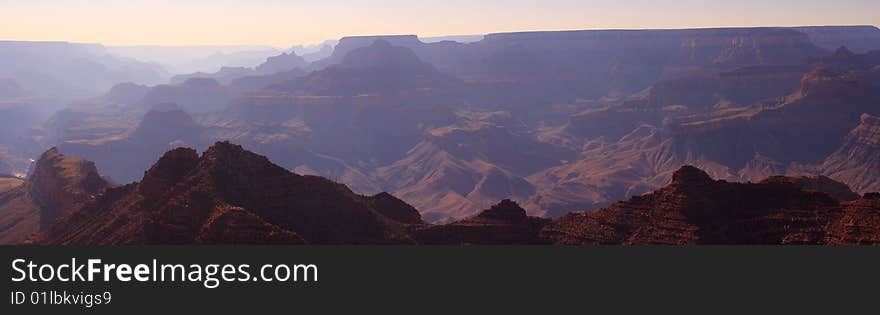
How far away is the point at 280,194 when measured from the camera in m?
64.2

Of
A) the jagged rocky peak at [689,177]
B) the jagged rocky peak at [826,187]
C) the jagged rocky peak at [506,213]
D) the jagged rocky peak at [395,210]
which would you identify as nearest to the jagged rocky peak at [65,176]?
the jagged rocky peak at [395,210]

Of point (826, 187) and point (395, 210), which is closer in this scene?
point (395, 210)

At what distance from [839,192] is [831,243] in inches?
1711

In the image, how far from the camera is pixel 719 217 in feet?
213

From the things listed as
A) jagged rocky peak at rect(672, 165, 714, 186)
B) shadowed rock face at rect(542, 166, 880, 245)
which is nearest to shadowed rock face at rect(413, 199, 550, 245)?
shadowed rock face at rect(542, 166, 880, 245)

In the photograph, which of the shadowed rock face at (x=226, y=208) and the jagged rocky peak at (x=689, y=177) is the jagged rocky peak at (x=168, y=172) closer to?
the shadowed rock face at (x=226, y=208)

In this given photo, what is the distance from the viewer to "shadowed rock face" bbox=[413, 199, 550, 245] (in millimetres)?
68438

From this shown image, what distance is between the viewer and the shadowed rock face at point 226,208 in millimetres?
57312

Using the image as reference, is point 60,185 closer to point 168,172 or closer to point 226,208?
point 168,172

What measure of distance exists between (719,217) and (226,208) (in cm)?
4230

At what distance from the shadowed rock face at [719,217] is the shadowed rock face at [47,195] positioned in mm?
65168

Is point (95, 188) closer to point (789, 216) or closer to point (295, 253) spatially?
point (295, 253)

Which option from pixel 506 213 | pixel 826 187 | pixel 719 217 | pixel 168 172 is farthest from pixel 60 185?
pixel 826 187

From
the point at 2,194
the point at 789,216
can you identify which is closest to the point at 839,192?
the point at 789,216
